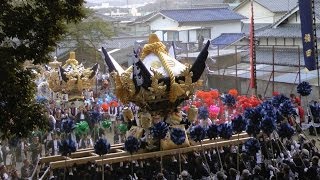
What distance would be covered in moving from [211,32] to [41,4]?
32.0 meters

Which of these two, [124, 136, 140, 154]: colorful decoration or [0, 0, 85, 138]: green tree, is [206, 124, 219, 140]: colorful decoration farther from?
[0, 0, 85, 138]: green tree

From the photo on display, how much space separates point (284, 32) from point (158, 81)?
13912 mm

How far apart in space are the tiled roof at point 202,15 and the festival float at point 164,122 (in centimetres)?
2444

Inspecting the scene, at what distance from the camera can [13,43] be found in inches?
327

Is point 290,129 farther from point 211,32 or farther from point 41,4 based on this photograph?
point 211,32

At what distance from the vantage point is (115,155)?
13914mm

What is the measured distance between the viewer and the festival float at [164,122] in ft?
44.0

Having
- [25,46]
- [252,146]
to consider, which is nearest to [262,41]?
[252,146]

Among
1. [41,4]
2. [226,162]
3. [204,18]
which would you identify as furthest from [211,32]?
[41,4]

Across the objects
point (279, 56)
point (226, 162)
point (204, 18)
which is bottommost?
point (226, 162)

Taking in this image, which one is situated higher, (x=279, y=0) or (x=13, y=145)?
(x=279, y=0)

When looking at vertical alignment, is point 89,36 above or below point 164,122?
above

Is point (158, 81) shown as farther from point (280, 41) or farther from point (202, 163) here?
point (280, 41)

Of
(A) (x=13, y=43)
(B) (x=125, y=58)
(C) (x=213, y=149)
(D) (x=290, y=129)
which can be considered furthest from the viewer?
(B) (x=125, y=58)
